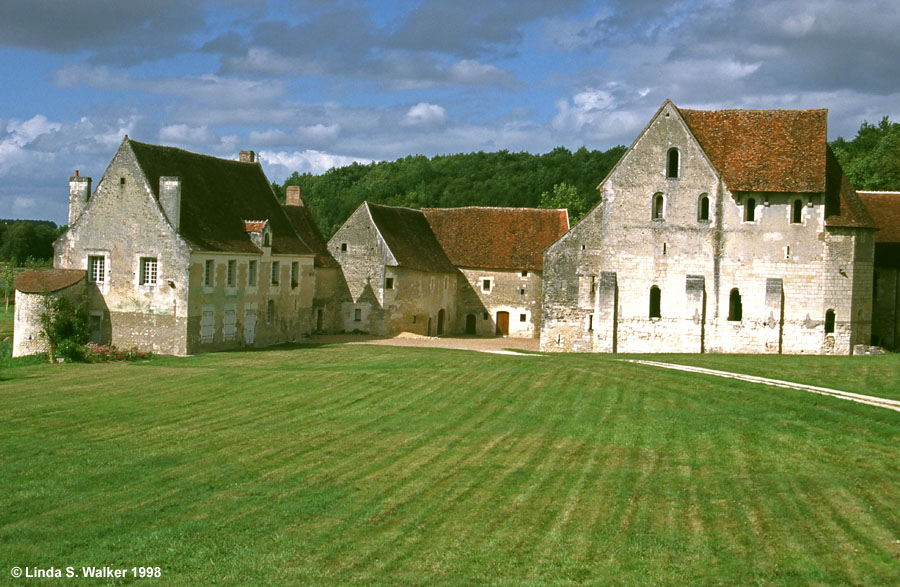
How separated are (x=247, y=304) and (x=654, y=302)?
1692cm

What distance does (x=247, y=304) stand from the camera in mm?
38938

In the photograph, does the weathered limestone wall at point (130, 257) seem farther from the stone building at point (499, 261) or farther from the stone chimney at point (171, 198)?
the stone building at point (499, 261)

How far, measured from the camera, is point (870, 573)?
1023 cm

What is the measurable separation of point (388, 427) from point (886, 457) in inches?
375

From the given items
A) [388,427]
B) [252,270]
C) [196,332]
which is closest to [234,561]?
[388,427]

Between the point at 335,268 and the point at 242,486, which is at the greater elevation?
the point at 335,268

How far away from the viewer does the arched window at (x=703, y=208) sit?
3741cm

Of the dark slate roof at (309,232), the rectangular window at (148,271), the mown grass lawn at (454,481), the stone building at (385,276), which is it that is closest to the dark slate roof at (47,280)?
the rectangular window at (148,271)

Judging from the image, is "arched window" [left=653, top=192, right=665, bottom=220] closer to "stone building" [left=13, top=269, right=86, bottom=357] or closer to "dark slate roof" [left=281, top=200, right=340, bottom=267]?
"dark slate roof" [left=281, top=200, right=340, bottom=267]

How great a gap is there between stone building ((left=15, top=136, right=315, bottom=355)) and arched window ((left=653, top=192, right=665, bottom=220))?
53.8 ft

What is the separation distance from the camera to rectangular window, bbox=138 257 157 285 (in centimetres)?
3547

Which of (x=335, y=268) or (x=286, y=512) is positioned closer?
(x=286, y=512)

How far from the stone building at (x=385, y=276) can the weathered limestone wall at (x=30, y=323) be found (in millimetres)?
17271

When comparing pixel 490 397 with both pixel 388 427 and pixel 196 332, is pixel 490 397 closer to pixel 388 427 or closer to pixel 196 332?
pixel 388 427
